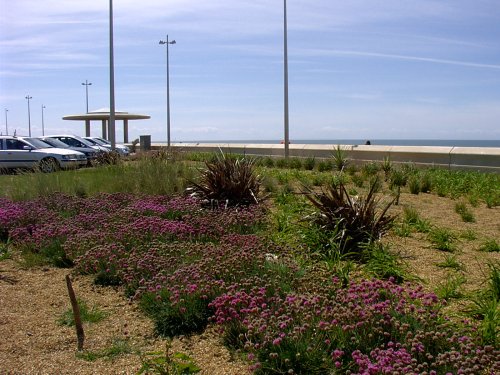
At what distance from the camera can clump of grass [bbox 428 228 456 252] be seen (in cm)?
723

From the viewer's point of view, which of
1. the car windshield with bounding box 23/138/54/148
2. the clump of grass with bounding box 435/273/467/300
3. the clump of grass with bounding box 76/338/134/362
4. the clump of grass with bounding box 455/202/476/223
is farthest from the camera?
the car windshield with bounding box 23/138/54/148

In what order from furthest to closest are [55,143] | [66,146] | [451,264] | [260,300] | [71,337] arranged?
[55,143] < [66,146] < [451,264] < [71,337] < [260,300]

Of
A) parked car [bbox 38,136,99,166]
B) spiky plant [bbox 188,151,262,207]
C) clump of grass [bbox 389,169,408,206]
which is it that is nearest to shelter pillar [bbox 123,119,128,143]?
parked car [bbox 38,136,99,166]

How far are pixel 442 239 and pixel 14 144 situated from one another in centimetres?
2074

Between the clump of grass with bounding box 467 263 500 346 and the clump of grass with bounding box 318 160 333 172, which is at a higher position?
the clump of grass with bounding box 318 160 333 172

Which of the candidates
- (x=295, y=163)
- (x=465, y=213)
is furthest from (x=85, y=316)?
(x=295, y=163)

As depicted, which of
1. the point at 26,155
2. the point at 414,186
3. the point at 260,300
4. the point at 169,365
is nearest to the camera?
the point at 169,365

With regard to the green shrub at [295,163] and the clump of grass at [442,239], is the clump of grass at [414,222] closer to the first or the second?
the clump of grass at [442,239]

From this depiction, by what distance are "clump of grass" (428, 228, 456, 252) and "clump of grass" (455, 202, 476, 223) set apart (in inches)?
45.3

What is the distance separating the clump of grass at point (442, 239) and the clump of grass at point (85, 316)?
405 cm

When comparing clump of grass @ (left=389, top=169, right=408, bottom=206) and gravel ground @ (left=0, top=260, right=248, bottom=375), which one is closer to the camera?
gravel ground @ (left=0, top=260, right=248, bottom=375)

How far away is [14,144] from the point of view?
24.3 m

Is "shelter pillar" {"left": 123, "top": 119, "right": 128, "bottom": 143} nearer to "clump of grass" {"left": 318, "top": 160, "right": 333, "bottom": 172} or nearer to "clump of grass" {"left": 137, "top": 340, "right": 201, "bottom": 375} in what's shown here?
"clump of grass" {"left": 318, "top": 160, "right": 333, "bottom": 172}

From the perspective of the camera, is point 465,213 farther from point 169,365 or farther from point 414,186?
point 169,365
